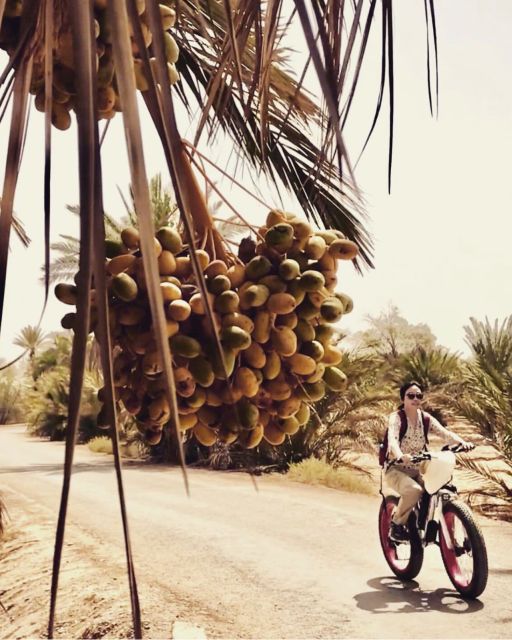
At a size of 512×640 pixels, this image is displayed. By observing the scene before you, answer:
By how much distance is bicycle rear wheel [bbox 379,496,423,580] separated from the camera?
26.3 ft

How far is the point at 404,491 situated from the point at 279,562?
1.85m

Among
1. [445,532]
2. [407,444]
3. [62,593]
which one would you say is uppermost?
[407,444]

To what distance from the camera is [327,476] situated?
14.8 metres

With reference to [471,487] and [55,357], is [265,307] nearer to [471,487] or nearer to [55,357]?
[471,487]

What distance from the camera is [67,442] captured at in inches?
18.1

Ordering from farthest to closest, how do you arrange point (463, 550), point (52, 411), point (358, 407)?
1. point (52, 411)
2. point (358, 407)
3. point (463, 550)

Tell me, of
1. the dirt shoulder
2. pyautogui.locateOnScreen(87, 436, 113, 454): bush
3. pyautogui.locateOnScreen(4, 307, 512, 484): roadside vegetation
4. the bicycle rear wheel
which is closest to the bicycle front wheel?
the bicycle rear wheel

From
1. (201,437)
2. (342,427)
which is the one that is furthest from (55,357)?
(201,437)

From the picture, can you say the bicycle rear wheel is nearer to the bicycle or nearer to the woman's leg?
the bicycle

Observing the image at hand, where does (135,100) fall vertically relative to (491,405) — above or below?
below

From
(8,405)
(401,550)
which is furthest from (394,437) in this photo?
(8,405)

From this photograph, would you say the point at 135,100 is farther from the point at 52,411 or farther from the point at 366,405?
the point at 52,411

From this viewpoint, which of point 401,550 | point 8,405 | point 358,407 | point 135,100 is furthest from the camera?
point 8,405

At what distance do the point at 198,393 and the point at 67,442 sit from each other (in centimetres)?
44
